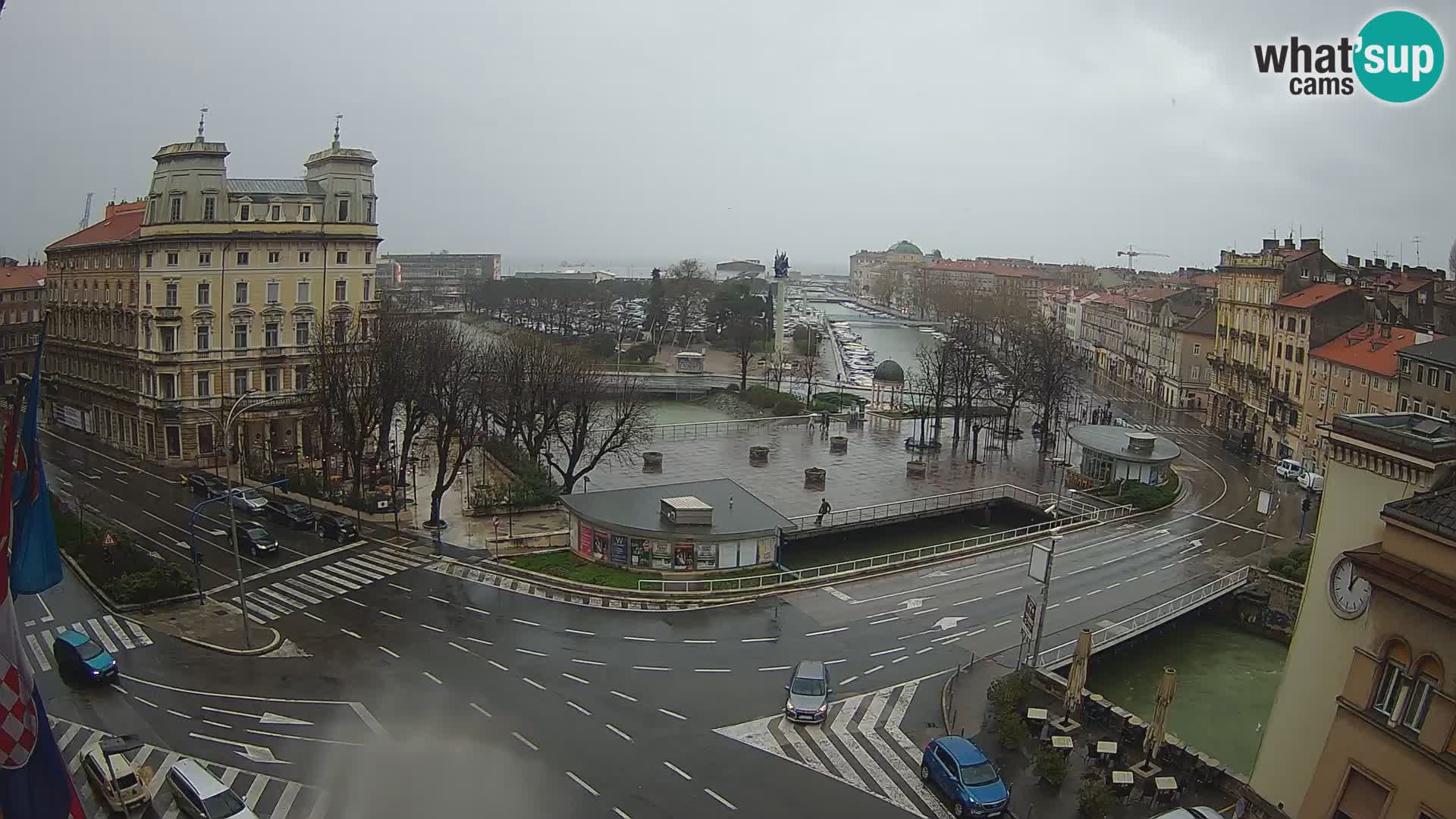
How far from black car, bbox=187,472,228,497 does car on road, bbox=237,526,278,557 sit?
296 inches

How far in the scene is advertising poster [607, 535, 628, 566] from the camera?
37781 mm

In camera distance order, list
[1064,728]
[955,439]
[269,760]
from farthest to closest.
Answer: [955,439] → [1064,728] → [269,760]

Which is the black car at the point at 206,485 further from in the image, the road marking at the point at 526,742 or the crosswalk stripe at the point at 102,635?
the road marking at the point at 526,742

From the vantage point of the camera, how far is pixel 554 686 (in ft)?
90.3

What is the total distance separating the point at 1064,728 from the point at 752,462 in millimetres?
32611

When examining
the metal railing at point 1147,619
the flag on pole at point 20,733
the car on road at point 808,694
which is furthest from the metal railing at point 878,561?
the flag on pole at point 20,733

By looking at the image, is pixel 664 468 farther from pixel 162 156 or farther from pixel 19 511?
pixel 19 511

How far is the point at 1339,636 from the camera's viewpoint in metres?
18.5

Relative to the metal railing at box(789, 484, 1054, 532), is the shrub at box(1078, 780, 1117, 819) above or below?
below

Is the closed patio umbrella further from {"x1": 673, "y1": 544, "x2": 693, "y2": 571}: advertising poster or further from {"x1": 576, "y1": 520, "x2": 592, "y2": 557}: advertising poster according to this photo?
{"x1": 576, "y1": 520, "x2": 592, "y2": 557}: advertising poster

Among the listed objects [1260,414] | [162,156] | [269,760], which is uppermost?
[162,156]

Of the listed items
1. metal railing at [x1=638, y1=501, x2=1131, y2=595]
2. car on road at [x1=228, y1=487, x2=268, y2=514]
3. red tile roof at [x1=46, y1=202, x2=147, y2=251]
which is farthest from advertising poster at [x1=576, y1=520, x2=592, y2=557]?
red tile roof at [x1=46, y1=202, x2=147, y2=251]

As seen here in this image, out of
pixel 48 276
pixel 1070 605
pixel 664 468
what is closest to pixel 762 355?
pixel 664 468

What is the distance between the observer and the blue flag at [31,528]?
10000mm
